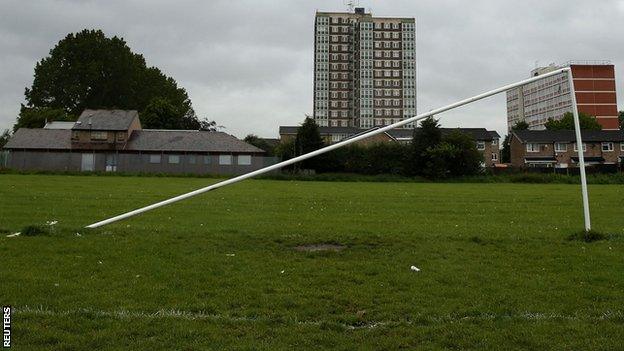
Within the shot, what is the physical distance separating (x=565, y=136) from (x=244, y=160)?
62.5 m

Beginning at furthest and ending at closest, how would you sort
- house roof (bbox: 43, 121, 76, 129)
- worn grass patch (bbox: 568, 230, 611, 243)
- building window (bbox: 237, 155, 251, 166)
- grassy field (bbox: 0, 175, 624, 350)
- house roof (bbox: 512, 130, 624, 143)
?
house roof (bbox: 512, 130, 624, 143) → house roof (bbox: 43, 121, 76, 129) → building window (bbox: 237, 155, 251, 166) → worn grass patch (bbox: 568, 230, 611, 243) → grassy field (bbox: 0, 175, 624, 350)

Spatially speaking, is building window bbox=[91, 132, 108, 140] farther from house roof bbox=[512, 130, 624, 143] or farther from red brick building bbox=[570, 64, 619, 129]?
red brick building bbox=[570, 64, 619, 129]

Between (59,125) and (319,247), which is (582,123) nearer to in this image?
(59,125)

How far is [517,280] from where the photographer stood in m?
8.80

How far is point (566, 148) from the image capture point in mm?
102250

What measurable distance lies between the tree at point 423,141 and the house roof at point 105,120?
125ft

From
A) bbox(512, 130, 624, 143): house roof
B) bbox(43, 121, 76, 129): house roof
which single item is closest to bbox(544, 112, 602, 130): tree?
bbox(512, 130, 624, 143): house roof

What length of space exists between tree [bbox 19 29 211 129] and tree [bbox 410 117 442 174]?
47.1 m

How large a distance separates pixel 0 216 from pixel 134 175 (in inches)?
1640

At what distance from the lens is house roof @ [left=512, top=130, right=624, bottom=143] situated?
10219 cm

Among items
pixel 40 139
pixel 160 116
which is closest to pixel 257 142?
pixel 160 116

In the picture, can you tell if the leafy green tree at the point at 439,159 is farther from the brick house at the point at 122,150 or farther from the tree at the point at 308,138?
the brick house at the point at 122,150

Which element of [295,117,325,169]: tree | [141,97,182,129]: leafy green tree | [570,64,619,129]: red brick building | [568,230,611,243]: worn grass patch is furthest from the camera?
[570,64,619,129]: red brick building

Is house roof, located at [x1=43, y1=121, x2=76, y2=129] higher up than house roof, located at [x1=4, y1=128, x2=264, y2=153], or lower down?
higher up
